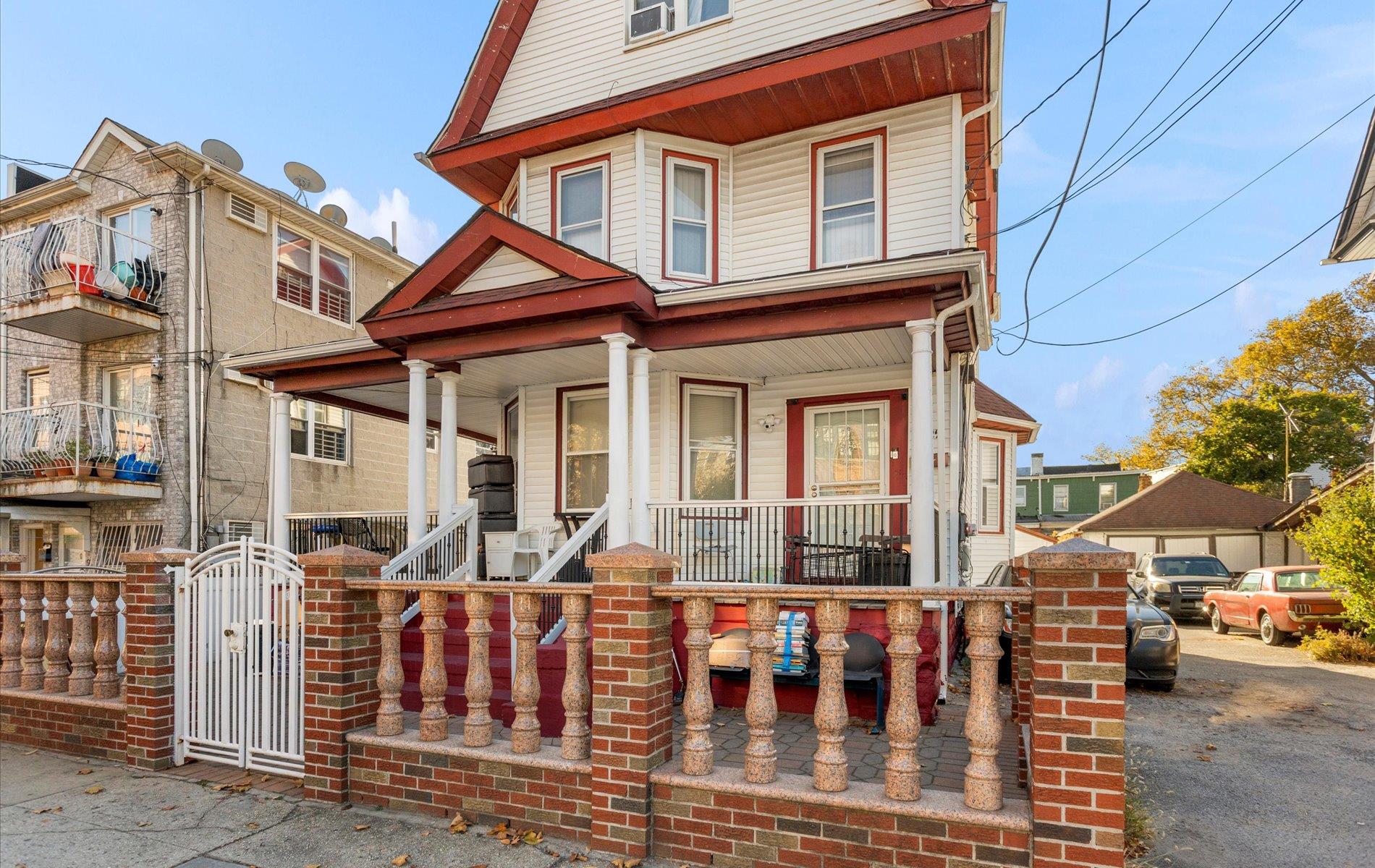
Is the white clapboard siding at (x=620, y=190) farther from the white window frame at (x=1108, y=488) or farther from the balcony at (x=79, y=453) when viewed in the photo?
the white window frame at (x=1108, y=488)

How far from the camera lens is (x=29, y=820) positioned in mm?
4281

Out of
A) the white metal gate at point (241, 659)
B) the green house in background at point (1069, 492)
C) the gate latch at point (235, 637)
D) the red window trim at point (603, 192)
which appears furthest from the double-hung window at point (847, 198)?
the green house in background at point (1069, 492)

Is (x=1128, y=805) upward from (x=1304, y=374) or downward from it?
downward

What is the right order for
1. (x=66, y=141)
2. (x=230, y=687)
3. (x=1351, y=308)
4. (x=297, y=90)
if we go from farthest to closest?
(x=1351, y=308) < (x=297, y=90) < (x=66, y=141) < (x=230, y=687)

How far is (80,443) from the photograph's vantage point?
38.6 ft

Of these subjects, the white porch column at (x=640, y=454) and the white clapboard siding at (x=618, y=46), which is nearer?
the white porch column at (x=640, y=454)

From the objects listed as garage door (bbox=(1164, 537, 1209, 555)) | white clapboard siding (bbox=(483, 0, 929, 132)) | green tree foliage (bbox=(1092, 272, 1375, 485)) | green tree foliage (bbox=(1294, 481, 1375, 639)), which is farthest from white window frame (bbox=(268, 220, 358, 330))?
green tree foliage (bbox=(1092, 272, 1375, 485))

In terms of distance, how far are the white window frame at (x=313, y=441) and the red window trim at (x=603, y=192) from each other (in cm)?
661

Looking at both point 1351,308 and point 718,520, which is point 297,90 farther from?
point 1351,308

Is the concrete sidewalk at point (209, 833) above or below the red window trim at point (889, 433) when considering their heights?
below

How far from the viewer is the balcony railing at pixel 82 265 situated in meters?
12.2

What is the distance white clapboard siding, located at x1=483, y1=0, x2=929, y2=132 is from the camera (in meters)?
8.57

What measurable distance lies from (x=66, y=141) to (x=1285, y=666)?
2080 cm

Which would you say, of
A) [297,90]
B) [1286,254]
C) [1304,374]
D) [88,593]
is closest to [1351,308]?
[1304,374]
